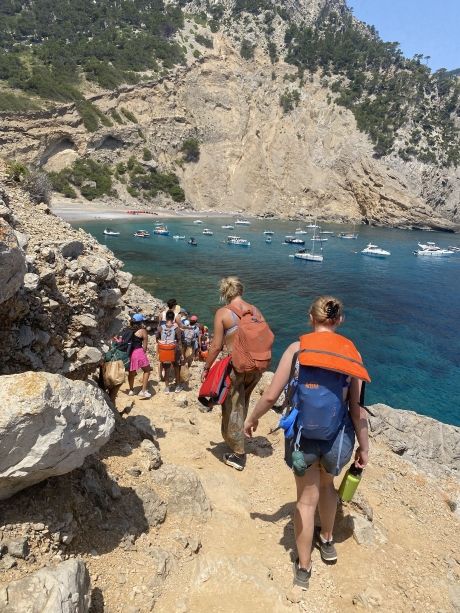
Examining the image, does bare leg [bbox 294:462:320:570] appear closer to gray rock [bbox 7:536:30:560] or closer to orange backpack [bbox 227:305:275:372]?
orange backpack [bbox 227:305:275:372]

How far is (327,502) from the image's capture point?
3.76 meters

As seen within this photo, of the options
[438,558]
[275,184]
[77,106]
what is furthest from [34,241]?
[275,184]

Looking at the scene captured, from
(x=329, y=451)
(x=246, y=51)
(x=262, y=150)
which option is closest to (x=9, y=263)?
(x=329, y=451)

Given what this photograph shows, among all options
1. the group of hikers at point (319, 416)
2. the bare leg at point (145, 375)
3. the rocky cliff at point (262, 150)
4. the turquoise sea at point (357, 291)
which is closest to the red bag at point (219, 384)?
the group of hikers at point (319, 416)

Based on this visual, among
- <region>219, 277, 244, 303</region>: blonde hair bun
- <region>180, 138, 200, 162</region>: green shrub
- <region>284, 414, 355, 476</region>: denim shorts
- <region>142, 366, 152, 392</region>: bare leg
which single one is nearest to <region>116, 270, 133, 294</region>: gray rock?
<region>219, 277, 244, 303</region>: blonde hair bun

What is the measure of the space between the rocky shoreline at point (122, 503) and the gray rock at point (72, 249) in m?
0.02

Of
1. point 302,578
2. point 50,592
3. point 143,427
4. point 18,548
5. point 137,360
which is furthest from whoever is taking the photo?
point 137,360

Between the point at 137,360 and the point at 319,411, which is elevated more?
the point at 319,411

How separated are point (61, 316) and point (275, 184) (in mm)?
94485

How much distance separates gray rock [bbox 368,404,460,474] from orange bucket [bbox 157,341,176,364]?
4.52 m

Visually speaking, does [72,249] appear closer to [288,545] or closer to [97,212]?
[288,545]

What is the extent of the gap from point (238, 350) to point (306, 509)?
76.9 inches

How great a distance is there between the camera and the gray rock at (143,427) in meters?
5.51

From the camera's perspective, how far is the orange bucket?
8.63 m
